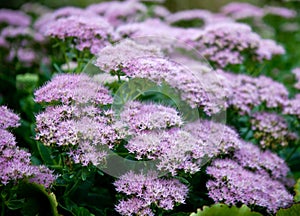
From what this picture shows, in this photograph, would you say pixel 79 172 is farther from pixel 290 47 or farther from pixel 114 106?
pixel 290 47

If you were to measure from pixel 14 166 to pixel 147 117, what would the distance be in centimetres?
49

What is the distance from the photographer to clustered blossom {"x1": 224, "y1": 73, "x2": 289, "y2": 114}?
6.56 ft

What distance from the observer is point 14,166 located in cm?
137

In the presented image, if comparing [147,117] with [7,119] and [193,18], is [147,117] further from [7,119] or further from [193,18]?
[193,18]

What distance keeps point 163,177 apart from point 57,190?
0.46m

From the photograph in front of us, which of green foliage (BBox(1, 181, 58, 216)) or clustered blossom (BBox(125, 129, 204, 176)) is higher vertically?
clustered blossom (BBox(125, 129, 204, 176))

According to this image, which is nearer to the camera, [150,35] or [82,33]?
[82,33]

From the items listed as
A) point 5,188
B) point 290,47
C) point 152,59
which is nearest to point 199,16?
point 290,47

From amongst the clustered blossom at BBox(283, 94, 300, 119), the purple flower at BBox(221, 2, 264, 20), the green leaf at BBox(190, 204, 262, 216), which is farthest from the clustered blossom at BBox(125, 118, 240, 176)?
the purple flower at BBox(221, 2, 264, 20)

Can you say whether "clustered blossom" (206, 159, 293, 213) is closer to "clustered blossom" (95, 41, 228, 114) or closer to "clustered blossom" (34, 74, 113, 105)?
"clustered blossom" (95, 41, 228, 114)

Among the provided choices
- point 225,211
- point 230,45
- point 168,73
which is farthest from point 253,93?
point 225,211

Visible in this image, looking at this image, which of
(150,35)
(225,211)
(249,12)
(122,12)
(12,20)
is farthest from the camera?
(249,12)

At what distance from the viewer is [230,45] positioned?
2322 mm

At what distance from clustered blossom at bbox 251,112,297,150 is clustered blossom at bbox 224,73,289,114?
2.5 inches
